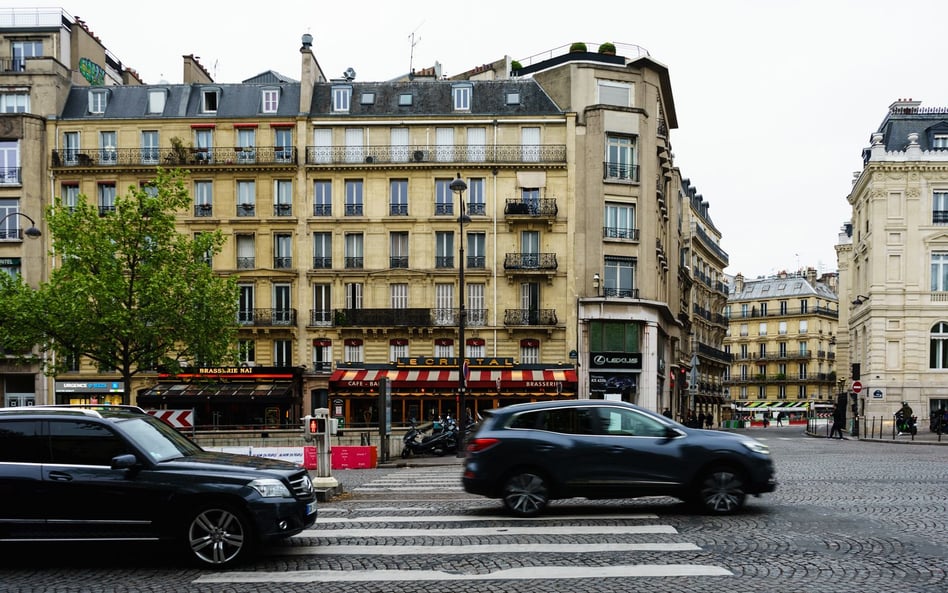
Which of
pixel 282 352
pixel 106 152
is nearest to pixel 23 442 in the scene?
pixel 282 352

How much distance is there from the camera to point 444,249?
43375 millimetres

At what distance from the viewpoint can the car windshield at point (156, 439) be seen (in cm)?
898

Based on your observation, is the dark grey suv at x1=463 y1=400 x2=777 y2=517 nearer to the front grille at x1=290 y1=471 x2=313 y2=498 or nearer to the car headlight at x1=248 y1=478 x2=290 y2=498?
the front grille at x1=290 y1=471 x2=313 y2=498

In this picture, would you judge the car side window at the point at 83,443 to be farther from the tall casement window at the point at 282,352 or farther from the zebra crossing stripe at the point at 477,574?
the tall casement window at the point at 282,352

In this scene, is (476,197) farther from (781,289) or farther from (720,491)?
(781,289)

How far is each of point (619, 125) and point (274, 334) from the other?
19.8 m

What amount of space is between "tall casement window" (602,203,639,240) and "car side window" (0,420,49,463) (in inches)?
1426

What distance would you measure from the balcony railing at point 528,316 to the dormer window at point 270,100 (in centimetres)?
1607

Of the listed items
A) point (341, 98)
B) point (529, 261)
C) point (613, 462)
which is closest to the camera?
point (613, 462)

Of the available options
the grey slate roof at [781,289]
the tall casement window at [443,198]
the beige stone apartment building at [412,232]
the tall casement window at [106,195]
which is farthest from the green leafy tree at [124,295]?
the grey slate roof at [781,289]

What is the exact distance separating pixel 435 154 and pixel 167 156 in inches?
524

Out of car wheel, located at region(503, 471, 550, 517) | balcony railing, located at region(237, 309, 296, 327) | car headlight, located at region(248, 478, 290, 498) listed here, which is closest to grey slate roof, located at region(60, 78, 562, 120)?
balcony railing, located at region(237, 309, 296, 327)

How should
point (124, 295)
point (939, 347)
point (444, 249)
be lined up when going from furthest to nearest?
1. point (939, 347)
2. point (444, 249)
3. point (124, 295)

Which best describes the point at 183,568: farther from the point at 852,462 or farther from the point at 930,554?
the point at 852,462
